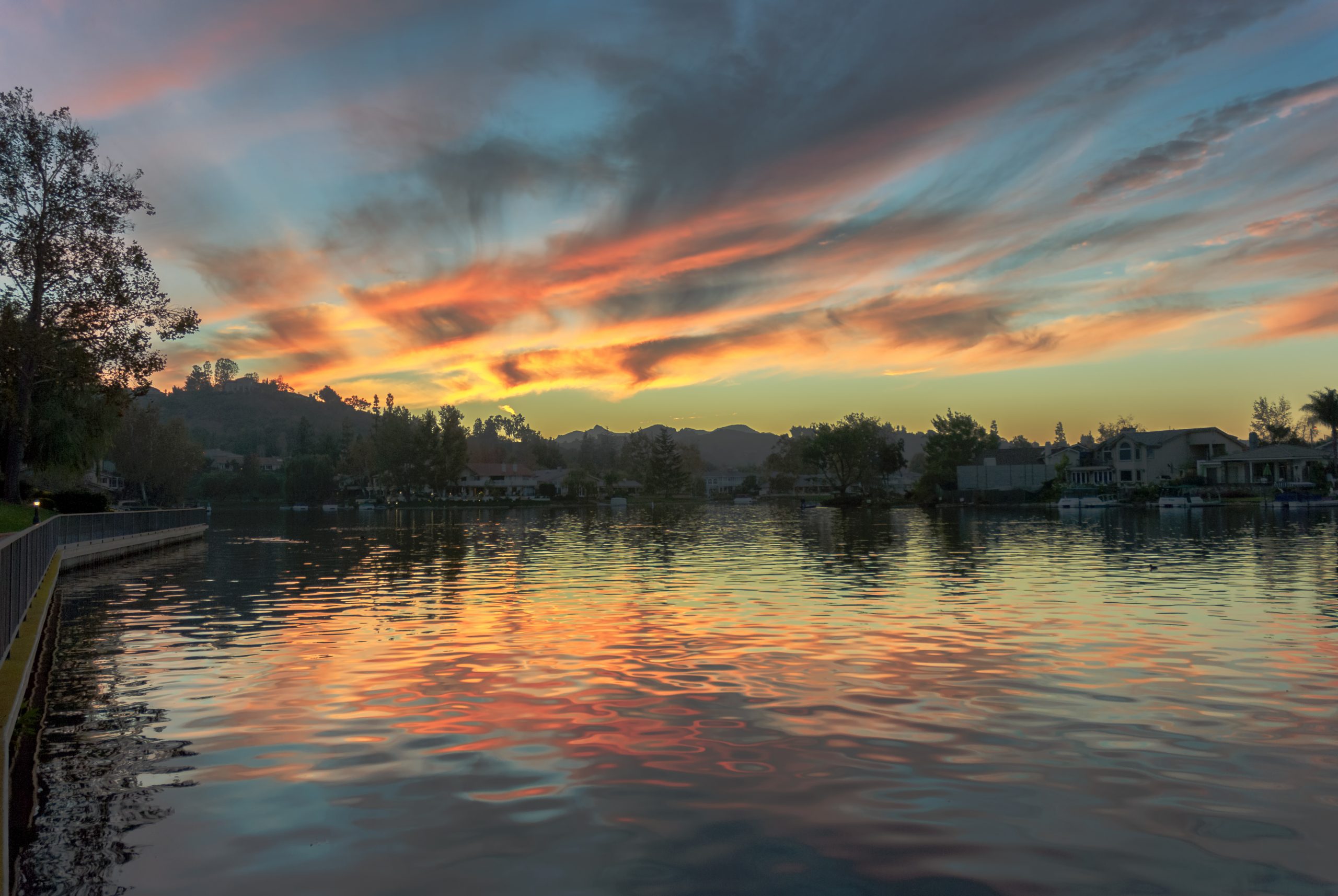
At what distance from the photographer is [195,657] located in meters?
17.2

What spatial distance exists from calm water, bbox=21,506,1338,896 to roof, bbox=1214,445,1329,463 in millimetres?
94635

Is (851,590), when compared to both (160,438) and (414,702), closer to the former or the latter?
(414,702)

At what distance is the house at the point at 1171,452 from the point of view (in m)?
116

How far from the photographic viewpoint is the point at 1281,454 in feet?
349

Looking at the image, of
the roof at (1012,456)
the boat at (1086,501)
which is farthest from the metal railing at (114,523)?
the roof at (1012,456)

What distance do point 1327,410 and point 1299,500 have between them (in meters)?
27.5

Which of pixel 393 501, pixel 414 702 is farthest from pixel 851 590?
pixel 393 501

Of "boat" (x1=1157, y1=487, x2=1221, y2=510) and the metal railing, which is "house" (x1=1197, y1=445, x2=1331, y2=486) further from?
the metal railing

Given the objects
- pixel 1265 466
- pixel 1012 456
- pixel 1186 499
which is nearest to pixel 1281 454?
pixel 1265 466

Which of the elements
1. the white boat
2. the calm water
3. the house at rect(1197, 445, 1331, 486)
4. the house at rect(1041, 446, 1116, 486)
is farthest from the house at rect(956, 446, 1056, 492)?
the calm water

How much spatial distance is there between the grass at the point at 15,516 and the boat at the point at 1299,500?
98.1m

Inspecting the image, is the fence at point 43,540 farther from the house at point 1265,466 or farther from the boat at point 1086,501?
the house at point 1265,466

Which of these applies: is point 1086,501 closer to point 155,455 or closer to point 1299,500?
point 1299,500

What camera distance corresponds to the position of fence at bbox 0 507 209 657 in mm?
13734
